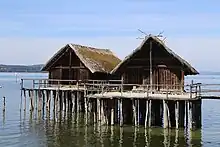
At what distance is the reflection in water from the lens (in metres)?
26.8

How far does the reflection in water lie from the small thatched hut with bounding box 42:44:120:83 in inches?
314

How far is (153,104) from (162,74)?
2.66 meters

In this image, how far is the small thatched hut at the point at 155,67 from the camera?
3344cm

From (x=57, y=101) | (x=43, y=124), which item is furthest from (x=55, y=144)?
(x=57, y=101)

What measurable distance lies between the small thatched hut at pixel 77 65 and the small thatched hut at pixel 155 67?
6.48 m

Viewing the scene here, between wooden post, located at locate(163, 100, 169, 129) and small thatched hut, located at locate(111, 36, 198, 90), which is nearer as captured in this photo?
wooden post, located at locate(163, 100, 169, 129)

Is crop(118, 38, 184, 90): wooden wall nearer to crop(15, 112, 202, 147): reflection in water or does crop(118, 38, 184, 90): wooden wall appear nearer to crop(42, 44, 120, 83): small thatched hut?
crop(15, 112, 202, 147): reflection in water

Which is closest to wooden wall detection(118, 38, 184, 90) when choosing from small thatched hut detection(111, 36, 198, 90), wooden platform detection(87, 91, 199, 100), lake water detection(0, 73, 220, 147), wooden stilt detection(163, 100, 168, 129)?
small thatched hut detection(111, 36, 198, 90)

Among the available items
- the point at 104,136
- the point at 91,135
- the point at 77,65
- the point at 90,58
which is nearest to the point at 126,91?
the point at 91,135

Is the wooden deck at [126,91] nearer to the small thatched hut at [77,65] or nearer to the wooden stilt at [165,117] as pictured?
the wooden stilt at [165,117]

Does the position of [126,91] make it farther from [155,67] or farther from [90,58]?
[90,58]

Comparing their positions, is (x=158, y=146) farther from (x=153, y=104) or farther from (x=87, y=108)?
(x=87, y=108)

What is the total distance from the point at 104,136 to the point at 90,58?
1528cm

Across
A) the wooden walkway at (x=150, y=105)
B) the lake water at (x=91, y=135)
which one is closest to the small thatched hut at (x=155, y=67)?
the wooden walkway at (x=150, y=105)
